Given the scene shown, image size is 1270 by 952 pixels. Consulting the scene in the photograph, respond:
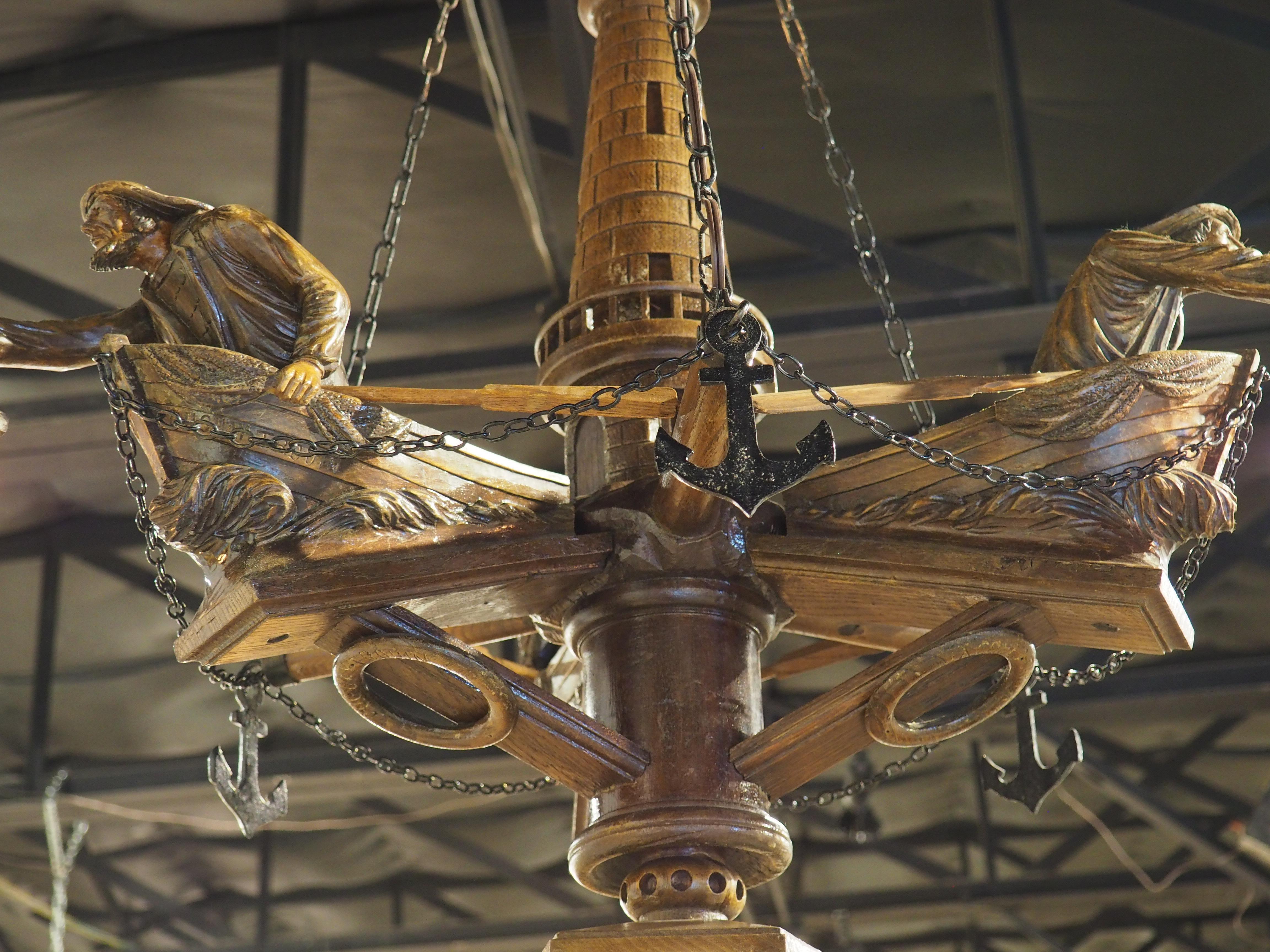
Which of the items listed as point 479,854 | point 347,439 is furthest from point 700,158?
point 479,854

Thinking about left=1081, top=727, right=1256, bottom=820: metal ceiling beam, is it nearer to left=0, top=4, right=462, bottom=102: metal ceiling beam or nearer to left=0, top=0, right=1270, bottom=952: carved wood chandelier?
left=0, top=4, right=462, bottom=102: metal ceiling beam

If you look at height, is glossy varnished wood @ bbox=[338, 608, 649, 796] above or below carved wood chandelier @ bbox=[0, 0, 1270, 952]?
below

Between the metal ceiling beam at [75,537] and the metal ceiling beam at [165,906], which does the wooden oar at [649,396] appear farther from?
the metal ceiling beam at [165,906]

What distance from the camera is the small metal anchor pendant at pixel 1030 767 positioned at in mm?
2512

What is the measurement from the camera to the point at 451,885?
39.8 ft

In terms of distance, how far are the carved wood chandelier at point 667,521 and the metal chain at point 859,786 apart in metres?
0.33

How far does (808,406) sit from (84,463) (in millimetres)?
4583

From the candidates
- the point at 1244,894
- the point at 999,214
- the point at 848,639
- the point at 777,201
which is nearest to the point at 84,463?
the point at 777,201

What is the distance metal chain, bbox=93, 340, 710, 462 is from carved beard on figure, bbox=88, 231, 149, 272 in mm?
215

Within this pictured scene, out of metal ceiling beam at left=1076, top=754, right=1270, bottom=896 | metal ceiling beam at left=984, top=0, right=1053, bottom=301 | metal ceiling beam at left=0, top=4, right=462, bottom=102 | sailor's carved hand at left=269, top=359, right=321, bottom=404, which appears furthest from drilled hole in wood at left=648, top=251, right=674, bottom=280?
metal ceiling beam at left=1076, top=754, right=1270, bottom=896

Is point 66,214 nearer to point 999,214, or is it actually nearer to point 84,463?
point 84,463

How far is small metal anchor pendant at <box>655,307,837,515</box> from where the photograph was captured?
1735 mm

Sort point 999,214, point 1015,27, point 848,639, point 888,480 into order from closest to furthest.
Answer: point 888,480, point 848,639, point 1015,27, point 999,214

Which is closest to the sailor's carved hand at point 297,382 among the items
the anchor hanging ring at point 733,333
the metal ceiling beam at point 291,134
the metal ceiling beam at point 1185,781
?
the anchor hanging ring at point 733,333
